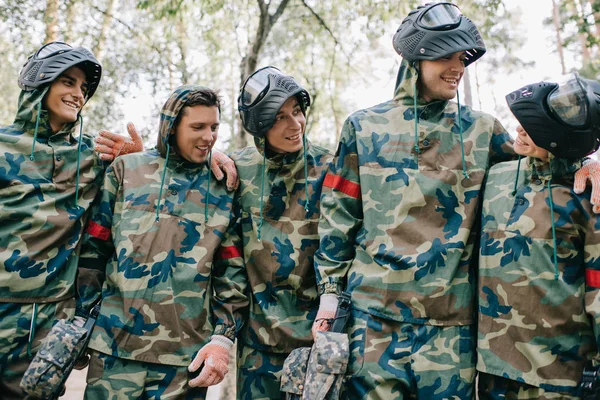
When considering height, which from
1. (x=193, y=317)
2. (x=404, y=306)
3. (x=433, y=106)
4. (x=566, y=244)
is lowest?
(x=193, y=317)

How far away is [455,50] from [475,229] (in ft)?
3.39

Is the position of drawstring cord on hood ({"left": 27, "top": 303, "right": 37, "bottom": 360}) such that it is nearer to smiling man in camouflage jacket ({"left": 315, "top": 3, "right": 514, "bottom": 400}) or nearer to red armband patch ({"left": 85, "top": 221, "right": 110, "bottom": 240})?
red armband patch ({"left": 85, "top": 221, "right": 110, "bottom": 240})

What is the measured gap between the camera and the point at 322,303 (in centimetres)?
321

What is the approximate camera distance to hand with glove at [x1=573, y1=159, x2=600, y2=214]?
265cm

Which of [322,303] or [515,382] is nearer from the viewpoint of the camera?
[515,382]

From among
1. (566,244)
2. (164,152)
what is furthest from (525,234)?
(164,152)

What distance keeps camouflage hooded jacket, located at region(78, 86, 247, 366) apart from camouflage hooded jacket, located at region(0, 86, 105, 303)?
13 cm

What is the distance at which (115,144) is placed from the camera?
12.6 ft

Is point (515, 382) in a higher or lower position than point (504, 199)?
lower

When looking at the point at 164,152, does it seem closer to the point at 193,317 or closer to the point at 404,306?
the point at 193,317

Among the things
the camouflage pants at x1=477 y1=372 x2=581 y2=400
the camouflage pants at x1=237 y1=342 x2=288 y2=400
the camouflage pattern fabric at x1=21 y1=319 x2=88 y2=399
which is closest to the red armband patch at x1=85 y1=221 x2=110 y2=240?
the camouflage pattern fabric at x1=21 y1=319 x2=88 y2=399

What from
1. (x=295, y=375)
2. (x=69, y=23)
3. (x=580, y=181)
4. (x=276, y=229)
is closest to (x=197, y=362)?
(x=295, y=375)

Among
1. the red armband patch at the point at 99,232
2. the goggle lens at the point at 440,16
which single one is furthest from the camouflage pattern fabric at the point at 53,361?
the goggle lens at the point at 440,16

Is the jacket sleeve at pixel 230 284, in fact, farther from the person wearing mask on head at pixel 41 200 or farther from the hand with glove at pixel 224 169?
the person wearing mask on head at pixel 41 200
